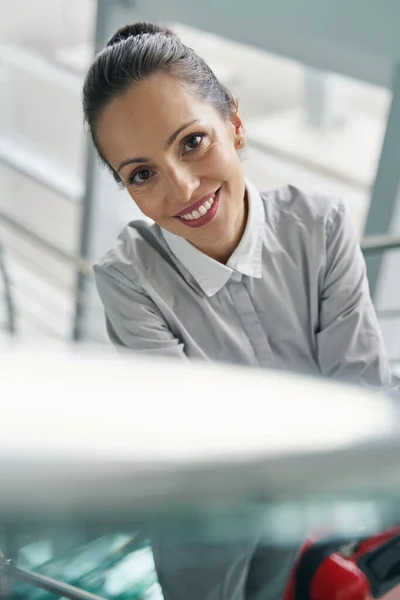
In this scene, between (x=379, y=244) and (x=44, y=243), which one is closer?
(x=379, y=244)

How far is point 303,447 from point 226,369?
32 millimetres

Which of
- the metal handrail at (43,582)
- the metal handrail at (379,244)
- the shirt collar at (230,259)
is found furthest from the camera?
the metal handrail at (379,244)

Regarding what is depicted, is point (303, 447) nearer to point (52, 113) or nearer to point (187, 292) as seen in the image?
point (187, 292)

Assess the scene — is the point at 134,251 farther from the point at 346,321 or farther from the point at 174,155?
→ the point at 346,321

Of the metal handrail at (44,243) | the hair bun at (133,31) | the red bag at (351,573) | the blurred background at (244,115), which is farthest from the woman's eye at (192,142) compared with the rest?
the metal handrail at (44,243)

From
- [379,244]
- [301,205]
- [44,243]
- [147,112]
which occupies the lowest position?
[44,243]

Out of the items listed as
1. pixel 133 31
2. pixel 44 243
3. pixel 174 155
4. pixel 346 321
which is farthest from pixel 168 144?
pixel 44 243

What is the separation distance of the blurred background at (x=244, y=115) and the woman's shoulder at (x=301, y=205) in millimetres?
131

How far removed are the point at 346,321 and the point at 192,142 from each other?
0.83 feet

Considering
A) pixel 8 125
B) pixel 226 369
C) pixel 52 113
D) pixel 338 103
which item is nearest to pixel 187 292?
pixel 226 369

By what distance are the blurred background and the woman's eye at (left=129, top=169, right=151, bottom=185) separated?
245 millimetres

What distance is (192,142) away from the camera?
30.9 inches

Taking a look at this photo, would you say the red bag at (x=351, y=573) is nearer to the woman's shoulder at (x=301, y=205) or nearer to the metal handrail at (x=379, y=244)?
the woman's shoulder at (x=301, y=205)

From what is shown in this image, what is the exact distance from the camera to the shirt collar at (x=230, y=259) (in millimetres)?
860
